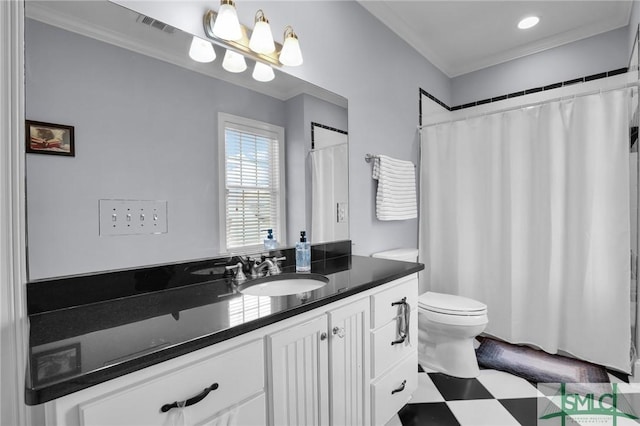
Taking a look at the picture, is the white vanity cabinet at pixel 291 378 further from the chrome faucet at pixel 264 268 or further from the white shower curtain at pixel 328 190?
the white shower curtain at pixel 328 190

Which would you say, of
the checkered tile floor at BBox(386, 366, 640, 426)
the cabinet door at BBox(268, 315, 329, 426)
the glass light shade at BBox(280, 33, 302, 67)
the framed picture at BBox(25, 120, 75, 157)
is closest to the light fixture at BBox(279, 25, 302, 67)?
the glass light shade at BBox(280, 33, 302, 67)

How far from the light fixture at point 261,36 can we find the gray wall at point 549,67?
95.2 inches

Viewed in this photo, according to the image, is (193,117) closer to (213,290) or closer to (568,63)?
(213,290)

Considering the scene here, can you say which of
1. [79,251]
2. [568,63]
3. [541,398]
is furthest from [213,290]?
[568,63]

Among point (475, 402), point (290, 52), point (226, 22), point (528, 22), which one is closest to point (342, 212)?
point (290, 52)

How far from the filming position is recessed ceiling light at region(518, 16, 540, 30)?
2.34 metres

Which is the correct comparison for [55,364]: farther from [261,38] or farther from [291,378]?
[261,38]

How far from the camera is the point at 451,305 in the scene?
198 cm

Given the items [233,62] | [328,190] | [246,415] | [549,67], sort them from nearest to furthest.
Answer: [246,415] < [233,62] < [328,190] < [549,67]

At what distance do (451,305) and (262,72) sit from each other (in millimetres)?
1727

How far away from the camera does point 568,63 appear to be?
2.58m

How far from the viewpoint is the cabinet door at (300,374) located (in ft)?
3.04

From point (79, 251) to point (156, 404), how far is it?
583 mm

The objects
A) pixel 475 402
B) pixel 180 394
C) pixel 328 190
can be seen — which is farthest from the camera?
pixel 328 190
